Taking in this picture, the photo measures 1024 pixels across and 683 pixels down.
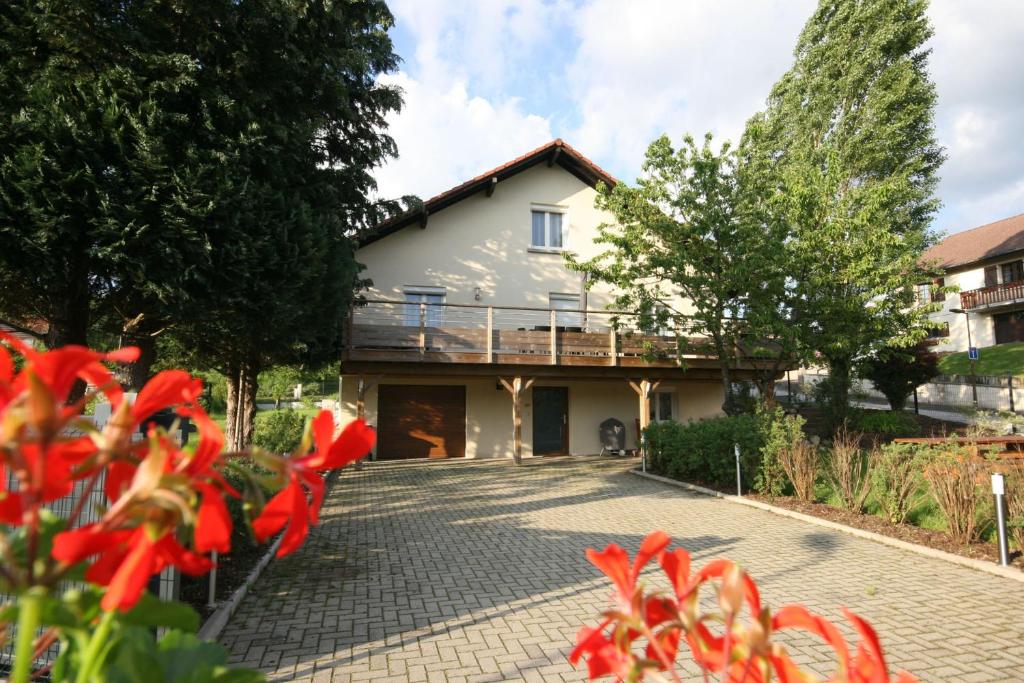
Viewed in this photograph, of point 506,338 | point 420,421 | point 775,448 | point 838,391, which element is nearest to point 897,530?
point 775,448

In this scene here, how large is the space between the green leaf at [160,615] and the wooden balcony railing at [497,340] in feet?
43.6

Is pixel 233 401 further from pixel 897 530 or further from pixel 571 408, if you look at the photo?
pixel 897 530

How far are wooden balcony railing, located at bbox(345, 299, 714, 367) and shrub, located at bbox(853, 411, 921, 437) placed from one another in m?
6.15

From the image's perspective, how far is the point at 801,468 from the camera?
31.1 feet

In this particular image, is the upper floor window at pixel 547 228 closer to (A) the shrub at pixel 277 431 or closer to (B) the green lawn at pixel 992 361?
(A) the shrub at pixel 277 431

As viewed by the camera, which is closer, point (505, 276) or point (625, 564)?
point (625, 564)

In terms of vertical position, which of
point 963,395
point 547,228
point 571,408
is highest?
point 547,228

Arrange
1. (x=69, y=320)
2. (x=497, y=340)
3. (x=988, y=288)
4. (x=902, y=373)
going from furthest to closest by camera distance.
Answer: (x=988, y=288) < (x=902, y=373) < (x=497, y=340) < (x=69, y=320)

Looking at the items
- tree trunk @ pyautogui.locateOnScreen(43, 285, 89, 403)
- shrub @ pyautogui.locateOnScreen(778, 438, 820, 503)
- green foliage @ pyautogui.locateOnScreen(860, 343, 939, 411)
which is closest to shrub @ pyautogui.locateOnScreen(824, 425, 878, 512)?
shrub @ pyautogui.locateOnScreen(778, 438, 820, 503)

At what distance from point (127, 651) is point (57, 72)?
7174 mm

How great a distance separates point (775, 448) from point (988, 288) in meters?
33.1

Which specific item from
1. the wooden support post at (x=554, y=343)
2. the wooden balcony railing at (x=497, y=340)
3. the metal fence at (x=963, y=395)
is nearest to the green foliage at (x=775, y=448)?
the wooden balcony railing at (x=497, y=340)

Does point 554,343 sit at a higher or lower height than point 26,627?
higher

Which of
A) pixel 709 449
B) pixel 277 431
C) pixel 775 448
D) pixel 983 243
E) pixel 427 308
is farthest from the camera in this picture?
pixel 983 243
